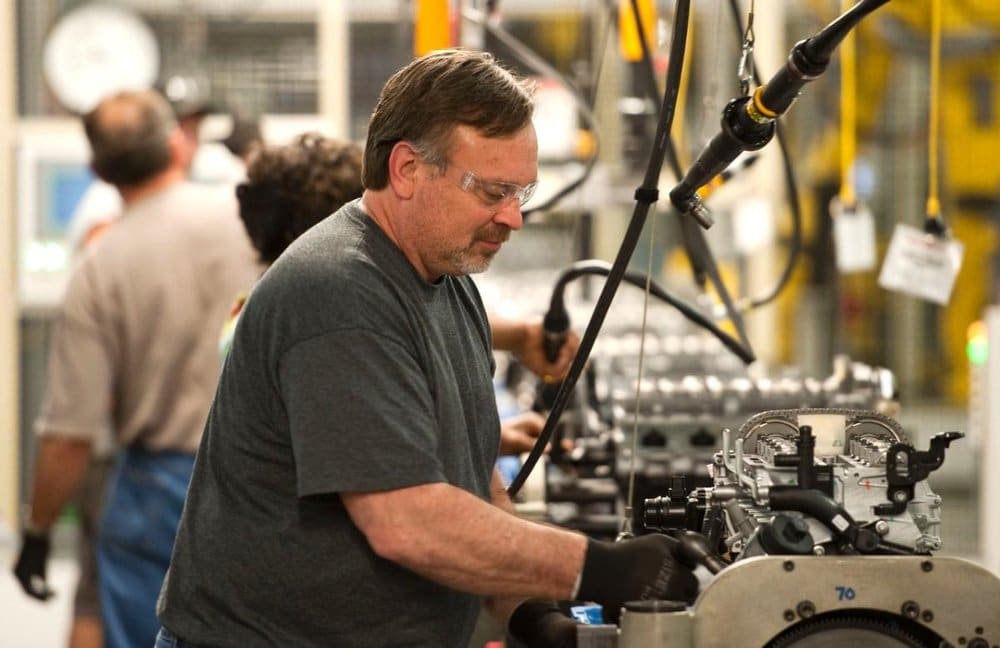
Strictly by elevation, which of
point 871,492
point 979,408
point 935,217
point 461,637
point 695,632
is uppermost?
point 935,217

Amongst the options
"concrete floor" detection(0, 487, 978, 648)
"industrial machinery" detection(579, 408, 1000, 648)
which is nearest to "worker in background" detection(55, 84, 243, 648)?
"concrete floor" detection(0, 487, 978, 648)

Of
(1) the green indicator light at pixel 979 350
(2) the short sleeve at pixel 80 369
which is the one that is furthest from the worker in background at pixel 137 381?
(1) the green indicator light at pixel 979 350

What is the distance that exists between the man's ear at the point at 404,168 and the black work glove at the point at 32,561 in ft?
7.62

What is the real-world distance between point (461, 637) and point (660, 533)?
31 cm

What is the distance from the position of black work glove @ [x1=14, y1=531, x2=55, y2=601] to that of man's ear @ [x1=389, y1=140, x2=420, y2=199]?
232cm

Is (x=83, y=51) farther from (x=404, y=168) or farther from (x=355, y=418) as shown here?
(x=355, y=418)

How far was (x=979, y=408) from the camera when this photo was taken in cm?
505

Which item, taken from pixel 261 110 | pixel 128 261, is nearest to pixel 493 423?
pixel 128 261

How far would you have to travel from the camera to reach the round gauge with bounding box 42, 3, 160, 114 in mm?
6977

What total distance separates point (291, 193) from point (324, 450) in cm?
104

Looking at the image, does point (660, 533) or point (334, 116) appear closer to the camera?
point (660, 533)

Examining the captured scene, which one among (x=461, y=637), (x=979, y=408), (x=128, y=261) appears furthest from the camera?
(x=979, y=408)

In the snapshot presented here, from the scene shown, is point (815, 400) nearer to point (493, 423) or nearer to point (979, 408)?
point (493, 423)

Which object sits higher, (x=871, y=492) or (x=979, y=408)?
(x=871, y=492)
